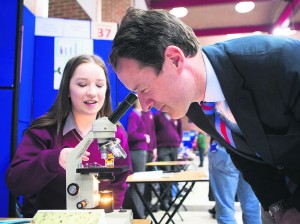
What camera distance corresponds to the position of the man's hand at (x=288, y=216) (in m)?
1.05

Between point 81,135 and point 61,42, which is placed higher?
point 61,42

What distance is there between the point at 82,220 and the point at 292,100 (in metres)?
0.67

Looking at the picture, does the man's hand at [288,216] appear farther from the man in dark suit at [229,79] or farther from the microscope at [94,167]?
the microscope at [94,167]

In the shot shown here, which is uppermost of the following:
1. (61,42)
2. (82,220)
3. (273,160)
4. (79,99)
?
(61,42)

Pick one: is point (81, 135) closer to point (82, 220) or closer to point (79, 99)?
point (79, 99)

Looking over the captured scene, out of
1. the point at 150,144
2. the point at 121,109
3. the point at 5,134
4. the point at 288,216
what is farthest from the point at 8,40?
the point at 150,144

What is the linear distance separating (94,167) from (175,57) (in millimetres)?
434

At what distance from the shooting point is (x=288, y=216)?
1.08 metres

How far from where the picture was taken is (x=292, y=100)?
966mm

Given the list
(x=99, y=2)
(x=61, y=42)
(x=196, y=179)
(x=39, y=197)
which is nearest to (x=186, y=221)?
(x=196, y=179)

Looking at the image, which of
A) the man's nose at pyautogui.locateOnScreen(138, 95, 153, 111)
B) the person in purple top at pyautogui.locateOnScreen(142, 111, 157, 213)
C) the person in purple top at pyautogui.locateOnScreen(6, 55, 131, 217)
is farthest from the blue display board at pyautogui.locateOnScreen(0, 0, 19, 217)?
the person in purple top at pyautogui.locateOnScreen(142, 111, 157, 213)

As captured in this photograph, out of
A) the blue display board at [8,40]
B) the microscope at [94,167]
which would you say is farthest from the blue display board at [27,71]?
the microscope at [94,167]

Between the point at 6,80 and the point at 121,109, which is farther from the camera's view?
the point at 6,80

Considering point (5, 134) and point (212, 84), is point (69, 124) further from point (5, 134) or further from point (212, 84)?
point (212, 84)
